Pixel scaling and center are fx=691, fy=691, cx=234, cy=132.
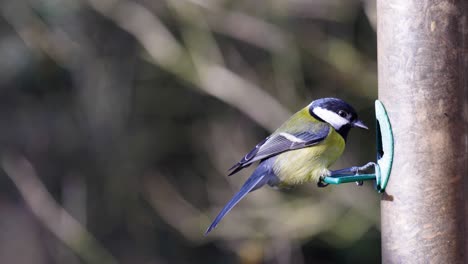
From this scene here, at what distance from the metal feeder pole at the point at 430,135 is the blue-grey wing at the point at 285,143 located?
67 centimetres

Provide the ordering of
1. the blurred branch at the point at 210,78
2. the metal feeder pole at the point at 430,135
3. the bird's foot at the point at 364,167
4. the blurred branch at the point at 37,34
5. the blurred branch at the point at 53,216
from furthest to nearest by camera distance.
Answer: the blurred branch at the point at 53,216
the blurred branch at the point at 37,34
the blurred branch at the point at 210,78
the bird's foot at the point at 364,167
the metal feeder pole at the point at 430,135

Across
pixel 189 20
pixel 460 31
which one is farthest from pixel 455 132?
pixel 189 20

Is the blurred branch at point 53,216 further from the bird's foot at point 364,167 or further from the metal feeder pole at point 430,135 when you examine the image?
the metal feeder pole at point 430,135

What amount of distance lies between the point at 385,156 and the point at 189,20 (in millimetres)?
2909

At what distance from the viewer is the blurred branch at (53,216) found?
19.4 ft

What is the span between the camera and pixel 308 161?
11.0 feet

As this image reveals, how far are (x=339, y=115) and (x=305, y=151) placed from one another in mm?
248

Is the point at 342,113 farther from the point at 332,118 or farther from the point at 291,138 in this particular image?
the point at 291,138

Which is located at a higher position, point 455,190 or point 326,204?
point 455,190

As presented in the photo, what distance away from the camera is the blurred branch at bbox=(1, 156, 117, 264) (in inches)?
233

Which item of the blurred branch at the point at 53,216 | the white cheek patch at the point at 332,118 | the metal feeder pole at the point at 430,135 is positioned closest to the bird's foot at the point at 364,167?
the metal feeder pole at the point at 430,135

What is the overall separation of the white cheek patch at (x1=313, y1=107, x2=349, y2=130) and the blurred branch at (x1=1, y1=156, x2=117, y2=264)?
123 inches

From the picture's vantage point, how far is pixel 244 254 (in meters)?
5.48

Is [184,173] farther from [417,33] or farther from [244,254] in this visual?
[417,33]
